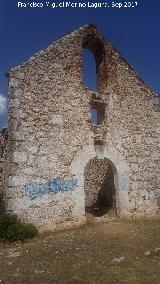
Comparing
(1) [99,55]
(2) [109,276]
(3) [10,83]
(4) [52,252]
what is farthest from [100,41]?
(2) [109,276]

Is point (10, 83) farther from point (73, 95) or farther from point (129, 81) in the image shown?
point (129, 81)

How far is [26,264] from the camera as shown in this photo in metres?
5.77

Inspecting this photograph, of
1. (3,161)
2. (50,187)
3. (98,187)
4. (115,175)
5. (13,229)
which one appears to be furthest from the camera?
(98,187)

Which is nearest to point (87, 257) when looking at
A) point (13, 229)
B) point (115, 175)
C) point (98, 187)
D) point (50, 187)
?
point (13, 229)

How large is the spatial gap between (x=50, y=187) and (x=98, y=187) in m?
5.06

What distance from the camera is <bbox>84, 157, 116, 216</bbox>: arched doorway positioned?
12.6 metres

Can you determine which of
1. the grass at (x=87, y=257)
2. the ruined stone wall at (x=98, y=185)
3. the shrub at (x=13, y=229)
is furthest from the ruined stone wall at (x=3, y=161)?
the ruined stone wall at (x=98, y=185)

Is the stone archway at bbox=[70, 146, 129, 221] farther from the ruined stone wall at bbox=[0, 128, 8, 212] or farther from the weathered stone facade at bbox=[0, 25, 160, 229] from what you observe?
the ruined stone wall at bbox=[0, 128, 8, 212]

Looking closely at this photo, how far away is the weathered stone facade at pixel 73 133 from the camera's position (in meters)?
8.64

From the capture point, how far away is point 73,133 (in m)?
9.66

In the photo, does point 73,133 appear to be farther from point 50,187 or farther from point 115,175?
point 115,175

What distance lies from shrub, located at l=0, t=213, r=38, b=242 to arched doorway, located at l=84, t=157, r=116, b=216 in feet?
14.7

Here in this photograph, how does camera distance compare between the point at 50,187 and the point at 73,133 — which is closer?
the point at 50,187

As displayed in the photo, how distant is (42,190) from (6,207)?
3.59 ft
